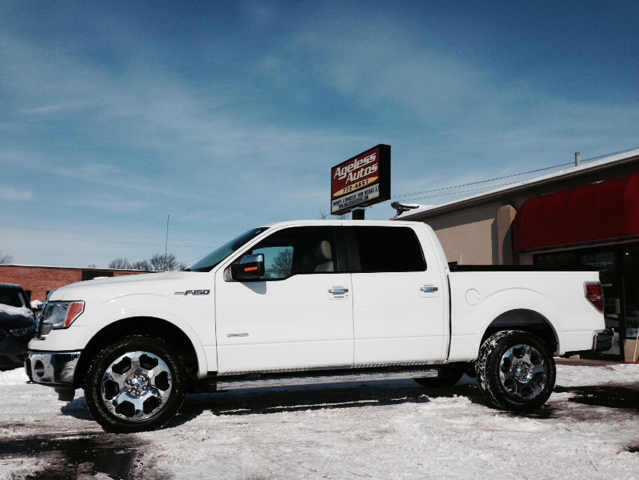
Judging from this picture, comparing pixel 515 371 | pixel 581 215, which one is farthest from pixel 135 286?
pixel 581 215

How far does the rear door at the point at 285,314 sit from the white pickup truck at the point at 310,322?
11 millimetres

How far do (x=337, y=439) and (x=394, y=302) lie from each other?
165 cm

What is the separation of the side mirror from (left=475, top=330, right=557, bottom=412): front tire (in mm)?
2685

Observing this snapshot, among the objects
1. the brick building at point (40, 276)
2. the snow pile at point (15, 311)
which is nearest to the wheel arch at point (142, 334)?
the snow pile at point (15, 311)

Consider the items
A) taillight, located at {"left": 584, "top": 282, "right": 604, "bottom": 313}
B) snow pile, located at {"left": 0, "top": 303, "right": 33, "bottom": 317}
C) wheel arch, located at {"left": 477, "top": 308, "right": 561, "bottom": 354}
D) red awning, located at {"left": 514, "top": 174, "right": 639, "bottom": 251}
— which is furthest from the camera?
red awning, located at {"left": 514, "top": 174, "right": 639, "bottom": 251}

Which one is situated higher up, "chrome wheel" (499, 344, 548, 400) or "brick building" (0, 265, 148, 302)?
"brick building" (0, 265, 148, 302)

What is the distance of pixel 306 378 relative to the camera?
5.71m

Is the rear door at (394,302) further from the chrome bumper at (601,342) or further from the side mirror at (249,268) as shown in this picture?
the chrome bumper at (601,342)

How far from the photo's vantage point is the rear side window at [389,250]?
616cm

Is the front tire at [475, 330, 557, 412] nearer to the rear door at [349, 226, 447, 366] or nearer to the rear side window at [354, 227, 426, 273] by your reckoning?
the rear door at [349, 226, 447, 366]

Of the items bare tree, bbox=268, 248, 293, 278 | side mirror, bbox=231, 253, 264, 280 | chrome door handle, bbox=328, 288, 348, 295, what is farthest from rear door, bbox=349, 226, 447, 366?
side mirror, bbox=231, 253, 264, 280

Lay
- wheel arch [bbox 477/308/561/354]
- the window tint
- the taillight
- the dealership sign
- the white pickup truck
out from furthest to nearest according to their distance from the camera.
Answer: the dealership sign, the taillight, wheel arch [bbox 477/308/561/354], the window tint, the white pickup truck

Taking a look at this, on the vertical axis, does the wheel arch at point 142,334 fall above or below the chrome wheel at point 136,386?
above

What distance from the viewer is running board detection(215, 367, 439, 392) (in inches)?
216
